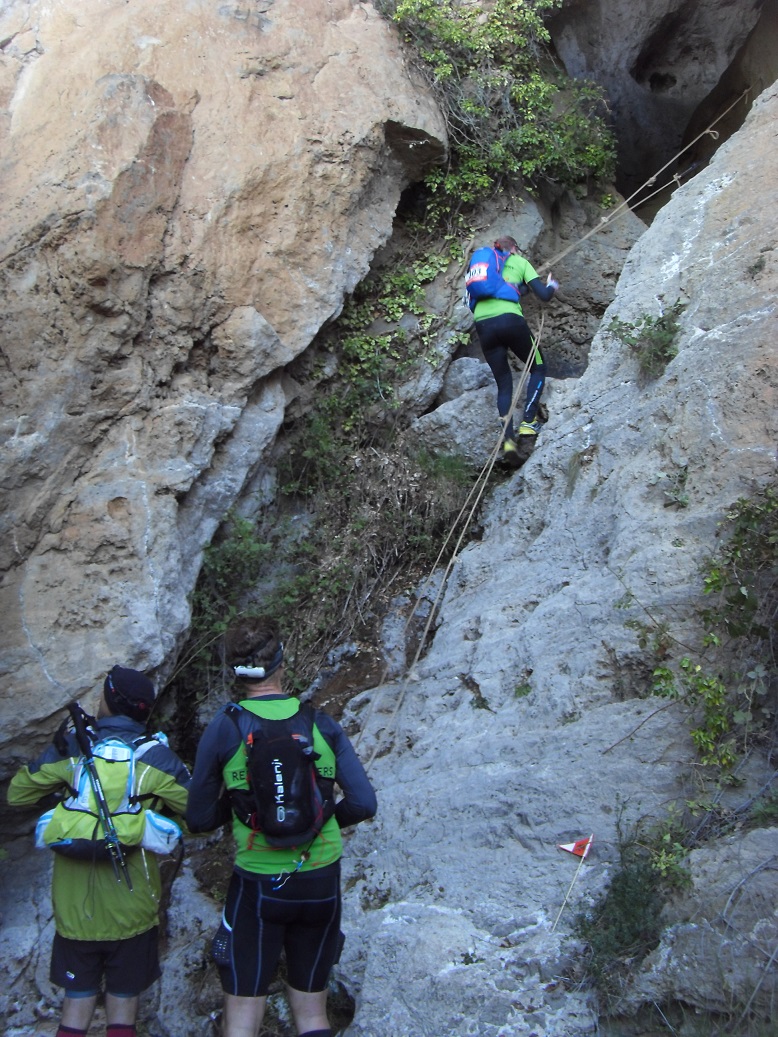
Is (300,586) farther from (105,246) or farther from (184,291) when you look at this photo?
(105,246)

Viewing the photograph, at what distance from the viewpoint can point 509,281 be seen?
6926mm

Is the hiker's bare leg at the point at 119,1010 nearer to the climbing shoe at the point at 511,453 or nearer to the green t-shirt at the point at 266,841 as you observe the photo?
the green t-shirt at the point at 266,841

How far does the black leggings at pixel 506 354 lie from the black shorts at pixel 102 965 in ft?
14.0

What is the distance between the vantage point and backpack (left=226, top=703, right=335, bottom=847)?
3080 mm

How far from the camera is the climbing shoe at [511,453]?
21.4 feet

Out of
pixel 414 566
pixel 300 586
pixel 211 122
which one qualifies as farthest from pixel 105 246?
pixel 414 566

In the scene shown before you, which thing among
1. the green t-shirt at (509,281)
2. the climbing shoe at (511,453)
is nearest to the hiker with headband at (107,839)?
the climbing shoe at (511,453)

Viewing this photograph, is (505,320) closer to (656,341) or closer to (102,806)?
(656,341)

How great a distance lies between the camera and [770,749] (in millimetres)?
3672

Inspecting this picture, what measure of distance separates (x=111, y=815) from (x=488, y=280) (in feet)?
15.7

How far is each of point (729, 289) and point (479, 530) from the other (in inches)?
89.5

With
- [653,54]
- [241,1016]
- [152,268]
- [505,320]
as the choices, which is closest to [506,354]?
[505,320]

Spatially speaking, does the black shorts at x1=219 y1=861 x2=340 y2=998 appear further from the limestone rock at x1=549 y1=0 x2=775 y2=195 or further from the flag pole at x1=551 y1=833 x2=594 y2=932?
the limestone rock at x1=549 y1=0 x2=775 y2=195

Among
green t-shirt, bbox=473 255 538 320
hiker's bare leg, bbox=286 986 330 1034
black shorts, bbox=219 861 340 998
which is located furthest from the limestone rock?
hiker's bare leg, bbox=286 986 330 1034
